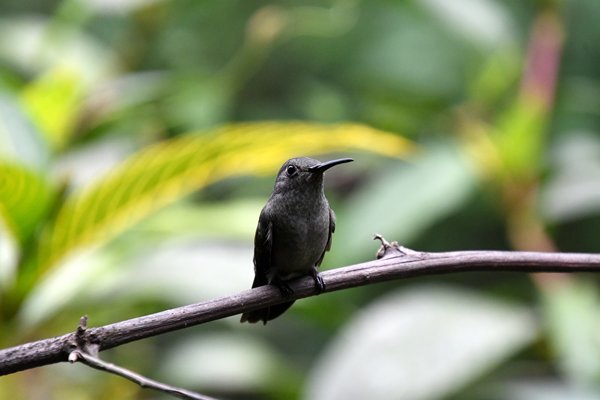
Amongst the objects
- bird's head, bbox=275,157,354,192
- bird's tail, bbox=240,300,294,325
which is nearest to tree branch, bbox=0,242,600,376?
bird's tail, bbox=240,300,294,325

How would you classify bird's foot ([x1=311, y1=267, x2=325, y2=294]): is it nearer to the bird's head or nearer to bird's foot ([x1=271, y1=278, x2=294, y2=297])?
bird's foot ([x1=271, y1=278, x2=294, y2=297])

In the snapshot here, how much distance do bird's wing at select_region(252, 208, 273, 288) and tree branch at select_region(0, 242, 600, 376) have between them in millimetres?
402

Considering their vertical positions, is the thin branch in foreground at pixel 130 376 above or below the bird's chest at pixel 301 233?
below

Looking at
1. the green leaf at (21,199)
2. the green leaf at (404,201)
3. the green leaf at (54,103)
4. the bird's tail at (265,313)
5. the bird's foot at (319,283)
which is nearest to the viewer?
the bird's foot at (319,283)

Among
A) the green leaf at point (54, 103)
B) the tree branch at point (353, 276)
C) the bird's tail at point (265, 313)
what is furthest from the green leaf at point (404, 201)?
the tree branch at point (353, 276)

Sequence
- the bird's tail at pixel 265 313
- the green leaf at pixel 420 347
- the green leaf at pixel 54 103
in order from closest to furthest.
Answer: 1. the bird's tail at pixel 265 313
2. the green leaf at pixel 420 347
3. the green leaf at pixel 54 103

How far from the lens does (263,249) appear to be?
217 centimetres

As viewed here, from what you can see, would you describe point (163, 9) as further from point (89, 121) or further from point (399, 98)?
point (399, 98)

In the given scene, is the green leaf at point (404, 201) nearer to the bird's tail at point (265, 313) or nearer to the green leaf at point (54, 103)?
the green leaf at point (54, 103)

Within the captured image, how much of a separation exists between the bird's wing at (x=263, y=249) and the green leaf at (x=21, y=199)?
661 millimetres

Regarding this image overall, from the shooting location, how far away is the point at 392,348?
298 centimetres

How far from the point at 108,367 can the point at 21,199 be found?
117 cm

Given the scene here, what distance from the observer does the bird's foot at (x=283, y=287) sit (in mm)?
1771

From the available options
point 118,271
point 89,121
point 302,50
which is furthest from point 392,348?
point 302,50
